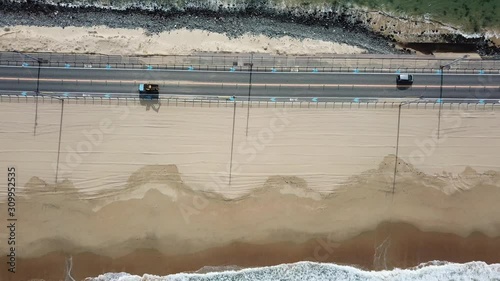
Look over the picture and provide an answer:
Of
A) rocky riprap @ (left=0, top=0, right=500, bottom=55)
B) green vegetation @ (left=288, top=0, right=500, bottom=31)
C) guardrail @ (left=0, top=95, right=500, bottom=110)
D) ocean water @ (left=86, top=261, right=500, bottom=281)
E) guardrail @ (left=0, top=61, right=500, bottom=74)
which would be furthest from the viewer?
green vegetation @ (left=288, top=0, right=500, bottom=31)

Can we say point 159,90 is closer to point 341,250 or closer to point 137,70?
point 137,70

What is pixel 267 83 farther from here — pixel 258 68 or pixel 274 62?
pixel 274 62

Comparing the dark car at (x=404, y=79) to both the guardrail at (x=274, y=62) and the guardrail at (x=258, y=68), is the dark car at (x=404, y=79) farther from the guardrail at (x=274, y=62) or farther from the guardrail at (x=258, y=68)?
the guardrail at (x=274, y=62)

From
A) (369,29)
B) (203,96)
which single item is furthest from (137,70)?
(369,29)

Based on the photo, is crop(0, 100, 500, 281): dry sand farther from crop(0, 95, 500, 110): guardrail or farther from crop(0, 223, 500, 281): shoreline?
crop(0, 95, 500, 110): guardrail

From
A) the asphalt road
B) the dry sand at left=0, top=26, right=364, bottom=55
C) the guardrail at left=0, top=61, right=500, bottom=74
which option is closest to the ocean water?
the asphalt road

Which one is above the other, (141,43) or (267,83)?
(141,43)

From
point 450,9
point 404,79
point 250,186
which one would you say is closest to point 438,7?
point 450,9
